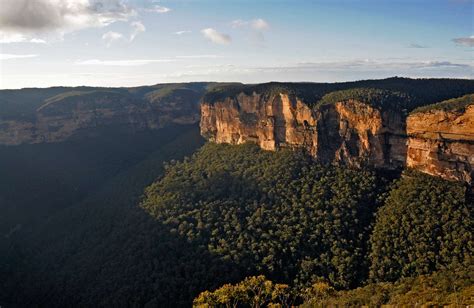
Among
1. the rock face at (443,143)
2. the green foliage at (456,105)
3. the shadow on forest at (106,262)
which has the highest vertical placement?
the green foliage at (456,105)

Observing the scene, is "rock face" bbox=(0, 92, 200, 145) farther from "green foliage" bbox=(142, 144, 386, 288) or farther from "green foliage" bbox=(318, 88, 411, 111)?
"green foliage" bbox=(318, 88, 411, 111)

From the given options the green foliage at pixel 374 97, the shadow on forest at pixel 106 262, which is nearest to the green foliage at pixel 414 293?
the shadow on forest at pixel 106 262

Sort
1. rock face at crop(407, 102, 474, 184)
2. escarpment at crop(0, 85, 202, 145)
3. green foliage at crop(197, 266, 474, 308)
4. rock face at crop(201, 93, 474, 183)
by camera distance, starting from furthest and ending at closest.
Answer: escarpment at crop(0, 85, 202, 145), rock face at crop(201, 93, 474, 183), rock face at crop(407, 102, 474, 184), green foliage at crop(197, 266, 474, 308)

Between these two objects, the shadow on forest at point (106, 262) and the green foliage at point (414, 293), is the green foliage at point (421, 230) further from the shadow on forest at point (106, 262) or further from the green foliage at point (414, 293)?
the shadow on forest at point (106, 262)

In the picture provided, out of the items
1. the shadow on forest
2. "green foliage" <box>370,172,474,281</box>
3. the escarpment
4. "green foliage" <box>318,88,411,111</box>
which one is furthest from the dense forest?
the escarpment

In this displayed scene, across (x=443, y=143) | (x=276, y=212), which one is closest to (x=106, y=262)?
(x=276, y=212)

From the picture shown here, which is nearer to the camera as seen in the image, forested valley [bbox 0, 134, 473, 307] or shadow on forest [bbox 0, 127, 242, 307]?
forested valley [bbox 0, 134, 473, 307]
